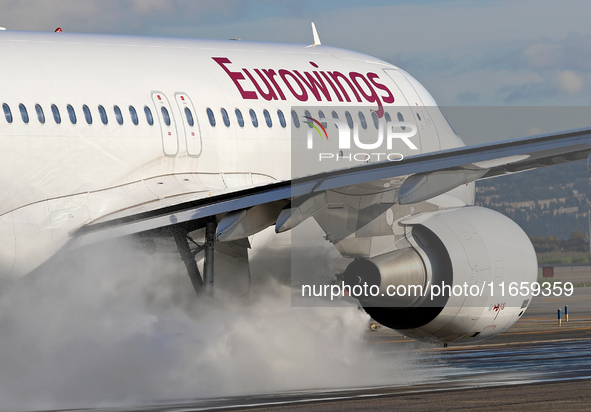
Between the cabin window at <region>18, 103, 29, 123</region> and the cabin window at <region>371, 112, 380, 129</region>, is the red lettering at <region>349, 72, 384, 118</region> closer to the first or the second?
the cabin window at <region>371, 112, 380, 129</region>

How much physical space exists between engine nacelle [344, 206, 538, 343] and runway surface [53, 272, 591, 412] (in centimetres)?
85

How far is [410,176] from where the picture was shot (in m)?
12.4

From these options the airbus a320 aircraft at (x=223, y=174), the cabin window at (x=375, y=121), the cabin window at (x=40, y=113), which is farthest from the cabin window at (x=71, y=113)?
the cabin window at (x=375, y=121)

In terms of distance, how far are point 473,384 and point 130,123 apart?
626 cm

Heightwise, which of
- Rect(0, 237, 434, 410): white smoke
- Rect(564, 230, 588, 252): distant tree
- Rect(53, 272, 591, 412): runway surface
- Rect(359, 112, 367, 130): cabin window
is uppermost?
Rect(359, 112, 367, 130): cabin window

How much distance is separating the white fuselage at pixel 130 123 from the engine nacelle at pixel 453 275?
2.89 meters

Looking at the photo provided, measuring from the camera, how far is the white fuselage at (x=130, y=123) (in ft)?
45.7

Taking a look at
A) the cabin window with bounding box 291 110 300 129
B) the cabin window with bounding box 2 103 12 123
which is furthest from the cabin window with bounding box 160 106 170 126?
the cabin window with bounding box 291 110 300 129

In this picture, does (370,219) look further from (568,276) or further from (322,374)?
(568,276)

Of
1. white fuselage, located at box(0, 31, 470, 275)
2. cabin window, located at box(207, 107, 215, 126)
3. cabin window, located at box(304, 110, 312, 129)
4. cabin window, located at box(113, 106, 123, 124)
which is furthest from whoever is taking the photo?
cabin window, located at box(304, 110, 312, 129)

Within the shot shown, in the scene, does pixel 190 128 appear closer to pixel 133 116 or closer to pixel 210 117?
pixel 210 117

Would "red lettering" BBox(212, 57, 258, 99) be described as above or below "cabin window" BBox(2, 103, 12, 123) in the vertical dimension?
above

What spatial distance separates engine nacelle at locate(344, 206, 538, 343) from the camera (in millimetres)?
15383

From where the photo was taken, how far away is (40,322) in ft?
43.2
